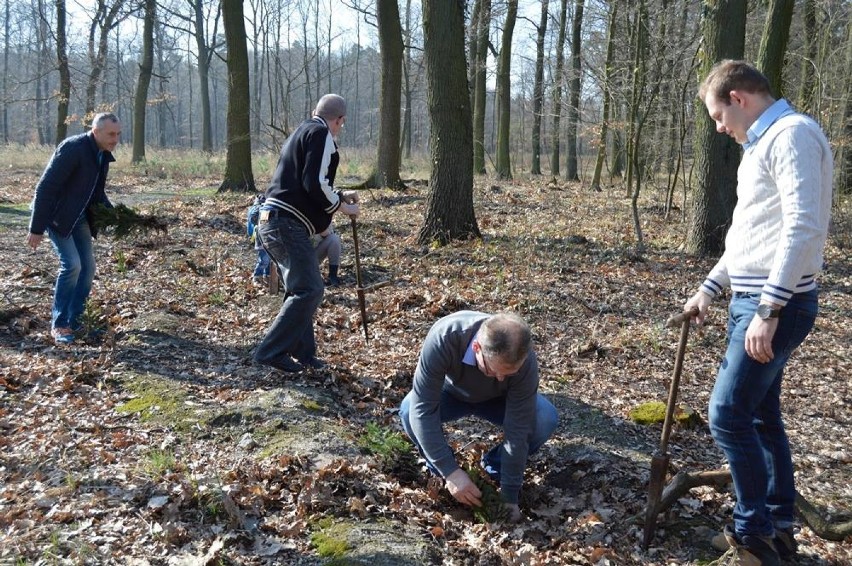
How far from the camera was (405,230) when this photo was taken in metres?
11.8

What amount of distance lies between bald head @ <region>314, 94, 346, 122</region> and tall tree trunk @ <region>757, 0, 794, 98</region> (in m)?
7.01

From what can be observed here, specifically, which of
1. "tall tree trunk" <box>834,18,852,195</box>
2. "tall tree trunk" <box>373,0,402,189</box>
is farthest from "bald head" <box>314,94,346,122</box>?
"tall tree trunk" <box>834,18,852,195</box>

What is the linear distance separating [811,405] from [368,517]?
3.97 m

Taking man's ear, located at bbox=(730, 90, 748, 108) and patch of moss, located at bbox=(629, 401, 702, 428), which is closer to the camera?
man's ear, located at bbox=(730, 90, 748, 108)

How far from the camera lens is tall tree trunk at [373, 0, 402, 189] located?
15477 mm

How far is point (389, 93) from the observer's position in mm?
15977

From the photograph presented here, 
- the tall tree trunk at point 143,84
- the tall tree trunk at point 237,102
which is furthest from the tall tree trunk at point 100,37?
the tall tree trunk at point 237,102

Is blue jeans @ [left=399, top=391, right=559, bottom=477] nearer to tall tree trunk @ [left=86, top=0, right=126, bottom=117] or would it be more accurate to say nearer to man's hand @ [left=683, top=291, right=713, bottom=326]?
man's hand @ [left=683, top=291, right=713, bottom=326]

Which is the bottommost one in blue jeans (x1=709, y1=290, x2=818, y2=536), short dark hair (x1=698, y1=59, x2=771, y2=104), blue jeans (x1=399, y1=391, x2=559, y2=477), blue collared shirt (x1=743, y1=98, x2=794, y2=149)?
blue jeans (x1=399, y1=391, x2=559, y2=477)

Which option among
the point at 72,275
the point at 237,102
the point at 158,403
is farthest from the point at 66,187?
the point at 237,102

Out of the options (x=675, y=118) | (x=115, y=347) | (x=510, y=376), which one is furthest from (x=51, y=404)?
(x=675, y=118)

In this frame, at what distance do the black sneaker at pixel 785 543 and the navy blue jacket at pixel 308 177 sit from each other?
377 centimetres

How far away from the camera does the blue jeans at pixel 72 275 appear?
20.5ft

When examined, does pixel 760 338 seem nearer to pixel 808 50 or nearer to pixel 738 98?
pixel 738 98
